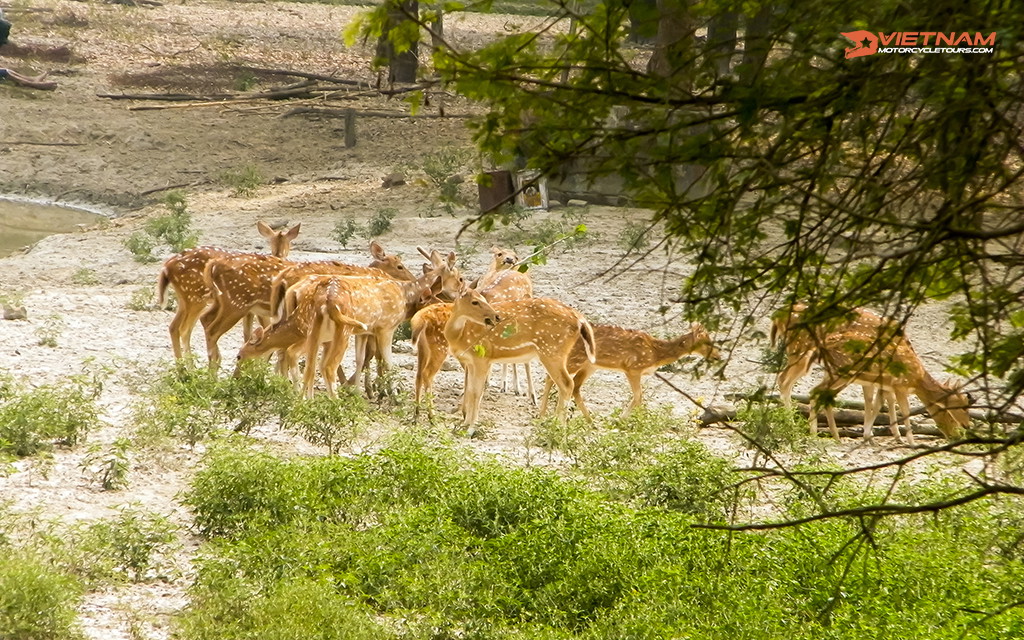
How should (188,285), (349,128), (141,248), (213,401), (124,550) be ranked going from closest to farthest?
(124,550), (213,401), (188,285), (141,248), (349,128)

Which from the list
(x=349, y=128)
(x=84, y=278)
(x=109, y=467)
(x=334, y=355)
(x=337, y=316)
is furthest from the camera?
(x=349, y=128)

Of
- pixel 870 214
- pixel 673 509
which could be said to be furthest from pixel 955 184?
pixel 673 509

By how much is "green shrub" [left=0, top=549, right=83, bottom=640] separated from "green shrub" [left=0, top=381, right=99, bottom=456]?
246cm

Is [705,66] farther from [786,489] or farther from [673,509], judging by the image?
[786,489]

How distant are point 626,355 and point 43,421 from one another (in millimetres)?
4881

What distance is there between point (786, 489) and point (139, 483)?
13.3ft

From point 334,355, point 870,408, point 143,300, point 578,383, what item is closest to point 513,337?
point 578,383

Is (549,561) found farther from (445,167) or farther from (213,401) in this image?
(445,167)

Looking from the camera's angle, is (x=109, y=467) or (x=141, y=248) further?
(x=141, y=248)

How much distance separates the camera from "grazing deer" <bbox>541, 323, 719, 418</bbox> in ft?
38.2

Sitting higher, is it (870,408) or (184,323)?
(184,323)

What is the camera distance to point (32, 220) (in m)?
22.4

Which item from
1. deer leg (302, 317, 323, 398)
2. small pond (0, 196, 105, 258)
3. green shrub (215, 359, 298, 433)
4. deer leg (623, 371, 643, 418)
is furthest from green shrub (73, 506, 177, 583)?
small pond (0, 196, 105, 258)

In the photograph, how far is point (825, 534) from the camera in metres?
7.05
